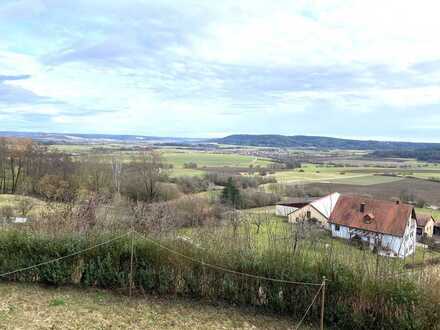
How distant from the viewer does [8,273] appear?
7.66 m

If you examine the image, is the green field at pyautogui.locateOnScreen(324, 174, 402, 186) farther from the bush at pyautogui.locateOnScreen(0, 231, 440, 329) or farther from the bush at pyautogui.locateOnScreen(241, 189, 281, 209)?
the bush at pyautogui.locateOnScreen(0, 231, 440, 329)

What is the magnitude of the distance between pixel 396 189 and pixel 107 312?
41368 millimetres

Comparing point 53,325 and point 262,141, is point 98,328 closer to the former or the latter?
point 53,325

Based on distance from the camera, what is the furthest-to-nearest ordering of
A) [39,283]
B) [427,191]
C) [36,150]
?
[427,191] → [36,150] → [39,283]

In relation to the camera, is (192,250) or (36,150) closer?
(192,250)

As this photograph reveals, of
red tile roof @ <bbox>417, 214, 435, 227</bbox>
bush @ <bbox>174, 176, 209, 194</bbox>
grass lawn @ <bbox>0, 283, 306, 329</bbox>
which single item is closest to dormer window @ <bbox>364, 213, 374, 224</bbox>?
red tile roof @ <bbox>417, 214, 435, 227</bbox>

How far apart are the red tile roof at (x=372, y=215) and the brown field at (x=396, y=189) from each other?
8779 mm

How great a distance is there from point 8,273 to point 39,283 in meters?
0.70

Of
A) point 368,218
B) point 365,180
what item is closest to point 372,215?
point 368,218

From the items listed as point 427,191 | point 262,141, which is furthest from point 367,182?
point 262,141

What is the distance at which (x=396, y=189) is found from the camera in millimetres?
40719

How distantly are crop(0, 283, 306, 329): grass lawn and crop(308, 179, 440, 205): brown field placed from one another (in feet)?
109

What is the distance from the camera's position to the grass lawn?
20.3 ft

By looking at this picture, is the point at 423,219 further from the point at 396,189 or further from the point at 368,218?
the point at 396,189
